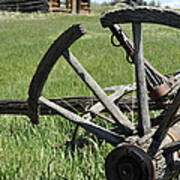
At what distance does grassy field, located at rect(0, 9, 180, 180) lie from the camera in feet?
7.97

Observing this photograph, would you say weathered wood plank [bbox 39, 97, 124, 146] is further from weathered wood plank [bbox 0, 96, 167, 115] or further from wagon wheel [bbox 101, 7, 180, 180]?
weathered wood plank [bbox 0, 96, 167, 115]

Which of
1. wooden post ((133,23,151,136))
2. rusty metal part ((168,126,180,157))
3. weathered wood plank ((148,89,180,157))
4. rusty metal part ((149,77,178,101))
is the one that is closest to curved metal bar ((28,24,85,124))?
wooden post ((133,23,151,136))

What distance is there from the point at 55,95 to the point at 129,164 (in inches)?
96.3

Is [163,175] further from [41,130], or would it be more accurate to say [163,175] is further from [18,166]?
[41,130]

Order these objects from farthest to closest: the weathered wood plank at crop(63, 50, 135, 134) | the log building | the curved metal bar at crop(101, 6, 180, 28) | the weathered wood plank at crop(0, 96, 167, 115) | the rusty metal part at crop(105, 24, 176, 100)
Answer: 1. the log building
2. the weathered wood plank at crop(0, 96, 167, 115)
3. the rusty metal part at crop(105, 24, 176, 100)
4. the weathered wood plank at crop(63, 50, 135, 134)
5. the curved metal bar at crop(101, 6, 180, 28)

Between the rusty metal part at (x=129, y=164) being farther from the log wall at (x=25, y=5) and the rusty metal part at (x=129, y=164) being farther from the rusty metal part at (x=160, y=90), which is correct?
the log wall at (x=25, y=5)

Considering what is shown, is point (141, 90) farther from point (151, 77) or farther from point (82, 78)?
point (82, 78)

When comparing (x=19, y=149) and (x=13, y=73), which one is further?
(x=13, y=73)

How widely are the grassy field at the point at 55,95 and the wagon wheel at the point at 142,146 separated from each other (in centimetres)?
68

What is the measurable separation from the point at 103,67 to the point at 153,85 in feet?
12.2

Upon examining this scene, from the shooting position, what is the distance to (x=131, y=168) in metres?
1.63

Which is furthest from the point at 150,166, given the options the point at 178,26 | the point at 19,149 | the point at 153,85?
the point at 19,149

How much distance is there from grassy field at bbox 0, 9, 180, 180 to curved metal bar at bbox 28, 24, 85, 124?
433mm

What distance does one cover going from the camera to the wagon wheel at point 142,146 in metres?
1.57
